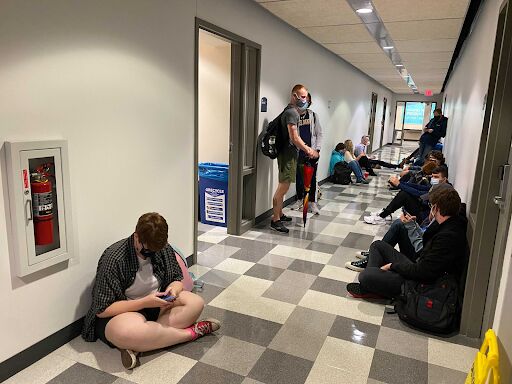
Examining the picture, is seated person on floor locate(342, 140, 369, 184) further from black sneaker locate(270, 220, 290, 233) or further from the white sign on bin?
the white sign on bin

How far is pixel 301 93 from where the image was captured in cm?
464

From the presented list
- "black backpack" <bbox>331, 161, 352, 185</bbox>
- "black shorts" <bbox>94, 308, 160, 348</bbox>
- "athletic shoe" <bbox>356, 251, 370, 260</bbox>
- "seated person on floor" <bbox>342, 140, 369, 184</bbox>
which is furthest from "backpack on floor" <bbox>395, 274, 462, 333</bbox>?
"seated person on floor" <bbox>342, 140, 369, 184</bbox>

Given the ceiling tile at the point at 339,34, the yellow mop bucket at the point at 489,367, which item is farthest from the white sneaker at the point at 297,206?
the yellow mop bucket at the point at 489,367

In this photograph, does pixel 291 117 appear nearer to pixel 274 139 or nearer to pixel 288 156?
pixel 274 139

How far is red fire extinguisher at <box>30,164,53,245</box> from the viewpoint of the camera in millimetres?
2031

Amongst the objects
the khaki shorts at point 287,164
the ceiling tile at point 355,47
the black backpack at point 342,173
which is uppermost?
the ceiling tile at point 355,47

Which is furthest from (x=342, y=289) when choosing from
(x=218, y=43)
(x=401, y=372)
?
(x=218, y=43)

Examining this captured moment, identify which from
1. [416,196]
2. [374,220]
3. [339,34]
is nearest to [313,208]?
[374,220]

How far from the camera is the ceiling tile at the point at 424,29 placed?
4.47 metres

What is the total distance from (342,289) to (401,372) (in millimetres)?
1031

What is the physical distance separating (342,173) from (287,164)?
3.35 meters

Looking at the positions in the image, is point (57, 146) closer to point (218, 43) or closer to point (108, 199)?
point (108, 199)

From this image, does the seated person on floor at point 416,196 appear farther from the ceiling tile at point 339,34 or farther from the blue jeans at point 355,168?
the blue jeans at point 355,168

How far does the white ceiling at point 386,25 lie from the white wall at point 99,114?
86 cm
